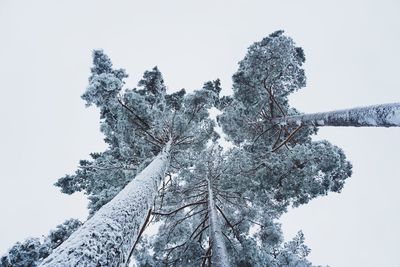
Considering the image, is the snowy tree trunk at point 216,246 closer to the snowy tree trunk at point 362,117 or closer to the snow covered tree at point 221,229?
the snow covered tree at point 221,229

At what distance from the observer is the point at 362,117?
584cm

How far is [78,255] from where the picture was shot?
2836 mm

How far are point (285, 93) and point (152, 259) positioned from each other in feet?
30.0

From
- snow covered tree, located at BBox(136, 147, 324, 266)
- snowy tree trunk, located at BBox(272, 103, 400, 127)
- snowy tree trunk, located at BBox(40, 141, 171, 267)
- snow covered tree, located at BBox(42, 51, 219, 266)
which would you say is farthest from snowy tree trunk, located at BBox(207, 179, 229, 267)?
snowy tree trunk, located at BBox(272, 103, 400, 127)

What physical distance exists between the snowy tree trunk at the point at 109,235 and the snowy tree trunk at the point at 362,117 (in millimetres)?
4939

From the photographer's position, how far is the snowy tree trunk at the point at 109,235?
112 inches

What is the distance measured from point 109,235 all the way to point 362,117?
5.51 metres

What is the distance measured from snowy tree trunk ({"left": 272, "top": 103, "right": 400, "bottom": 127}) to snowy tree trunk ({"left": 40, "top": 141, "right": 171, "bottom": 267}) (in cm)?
494

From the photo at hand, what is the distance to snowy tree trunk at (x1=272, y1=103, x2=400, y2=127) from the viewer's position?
16.3 feet

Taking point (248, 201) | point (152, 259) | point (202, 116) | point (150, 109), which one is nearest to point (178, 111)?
point (202, 116)

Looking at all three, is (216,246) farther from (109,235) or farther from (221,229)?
(109,235)

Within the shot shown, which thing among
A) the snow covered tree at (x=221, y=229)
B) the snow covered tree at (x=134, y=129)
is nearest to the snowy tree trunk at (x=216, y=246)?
the snow covered tree at (x=221, y=229)

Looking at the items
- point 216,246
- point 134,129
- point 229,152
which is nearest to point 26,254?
point 216,246

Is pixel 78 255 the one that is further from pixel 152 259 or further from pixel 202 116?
pixel 202 116
